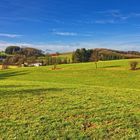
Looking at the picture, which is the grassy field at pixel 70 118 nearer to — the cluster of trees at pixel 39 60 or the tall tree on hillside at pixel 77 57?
the cluster of trees at pixel 39 60

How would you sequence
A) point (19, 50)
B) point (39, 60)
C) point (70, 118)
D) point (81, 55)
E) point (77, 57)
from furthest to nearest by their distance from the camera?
point (19, 50), point (39, 60), point (77, 57), point (81, 55), point (70, 118)

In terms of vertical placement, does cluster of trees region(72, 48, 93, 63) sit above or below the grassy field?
above

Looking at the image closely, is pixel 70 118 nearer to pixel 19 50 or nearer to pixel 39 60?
pixel 39 60

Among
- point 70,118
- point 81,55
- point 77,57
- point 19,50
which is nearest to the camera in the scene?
point 70,118

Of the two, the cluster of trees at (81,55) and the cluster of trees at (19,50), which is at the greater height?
the cluster of trees at (19,50)

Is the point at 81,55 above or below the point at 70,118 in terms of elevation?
above

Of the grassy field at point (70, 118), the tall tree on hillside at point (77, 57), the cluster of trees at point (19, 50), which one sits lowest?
the grassy field at point (70, 118)

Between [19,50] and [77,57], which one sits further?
[19,50]

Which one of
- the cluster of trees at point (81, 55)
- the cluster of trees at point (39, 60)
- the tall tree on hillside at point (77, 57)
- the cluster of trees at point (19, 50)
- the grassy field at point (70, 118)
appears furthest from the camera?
the cluster of trees at point (19, 50)

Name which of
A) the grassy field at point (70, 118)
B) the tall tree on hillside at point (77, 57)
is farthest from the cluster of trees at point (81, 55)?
the grassy field at point (70, 118)

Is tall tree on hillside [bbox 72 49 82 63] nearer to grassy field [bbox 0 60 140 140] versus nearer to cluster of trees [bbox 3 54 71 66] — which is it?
cluster of trees [bbox 3 54 71 66]

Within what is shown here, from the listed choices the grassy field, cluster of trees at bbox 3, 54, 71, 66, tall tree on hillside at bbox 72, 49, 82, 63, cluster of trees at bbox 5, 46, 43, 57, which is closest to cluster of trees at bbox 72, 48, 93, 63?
tall tree on hillside at bbox 72, 49, 82, 63

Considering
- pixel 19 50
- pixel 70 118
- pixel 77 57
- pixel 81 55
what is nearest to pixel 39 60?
pixel 77 57

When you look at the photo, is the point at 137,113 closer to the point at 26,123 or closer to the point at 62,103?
the point at 62,103
